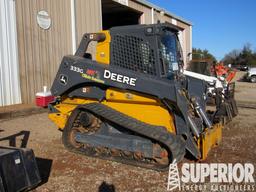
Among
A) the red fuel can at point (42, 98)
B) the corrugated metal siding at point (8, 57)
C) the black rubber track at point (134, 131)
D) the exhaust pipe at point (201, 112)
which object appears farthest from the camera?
the red fuel can at point (42, 98)

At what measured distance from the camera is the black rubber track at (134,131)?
5023 millimetres

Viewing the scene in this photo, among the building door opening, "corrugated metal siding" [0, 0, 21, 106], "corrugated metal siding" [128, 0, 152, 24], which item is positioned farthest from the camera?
the building door opening

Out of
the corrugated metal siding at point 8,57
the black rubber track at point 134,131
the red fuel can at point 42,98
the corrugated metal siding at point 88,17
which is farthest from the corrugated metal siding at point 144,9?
the black rubber track at point 134,131

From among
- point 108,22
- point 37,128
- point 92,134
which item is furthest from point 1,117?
point 108,22

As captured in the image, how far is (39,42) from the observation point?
38.2 feet

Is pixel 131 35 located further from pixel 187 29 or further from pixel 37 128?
pixel 187 29

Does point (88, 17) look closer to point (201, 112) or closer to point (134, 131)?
point (201, 112)

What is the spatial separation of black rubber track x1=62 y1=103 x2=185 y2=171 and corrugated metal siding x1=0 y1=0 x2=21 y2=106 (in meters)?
5.16

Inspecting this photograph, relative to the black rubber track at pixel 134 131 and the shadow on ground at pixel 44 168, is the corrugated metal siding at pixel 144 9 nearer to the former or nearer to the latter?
the black rubber track at pixel 134 131

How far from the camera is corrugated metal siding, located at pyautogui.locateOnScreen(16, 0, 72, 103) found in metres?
11.0

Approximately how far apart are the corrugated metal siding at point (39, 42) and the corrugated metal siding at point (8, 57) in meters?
0.22

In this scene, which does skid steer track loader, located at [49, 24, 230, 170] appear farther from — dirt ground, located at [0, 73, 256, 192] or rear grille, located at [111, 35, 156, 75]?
dirt ground, located at [0, 73, 256, 192]
